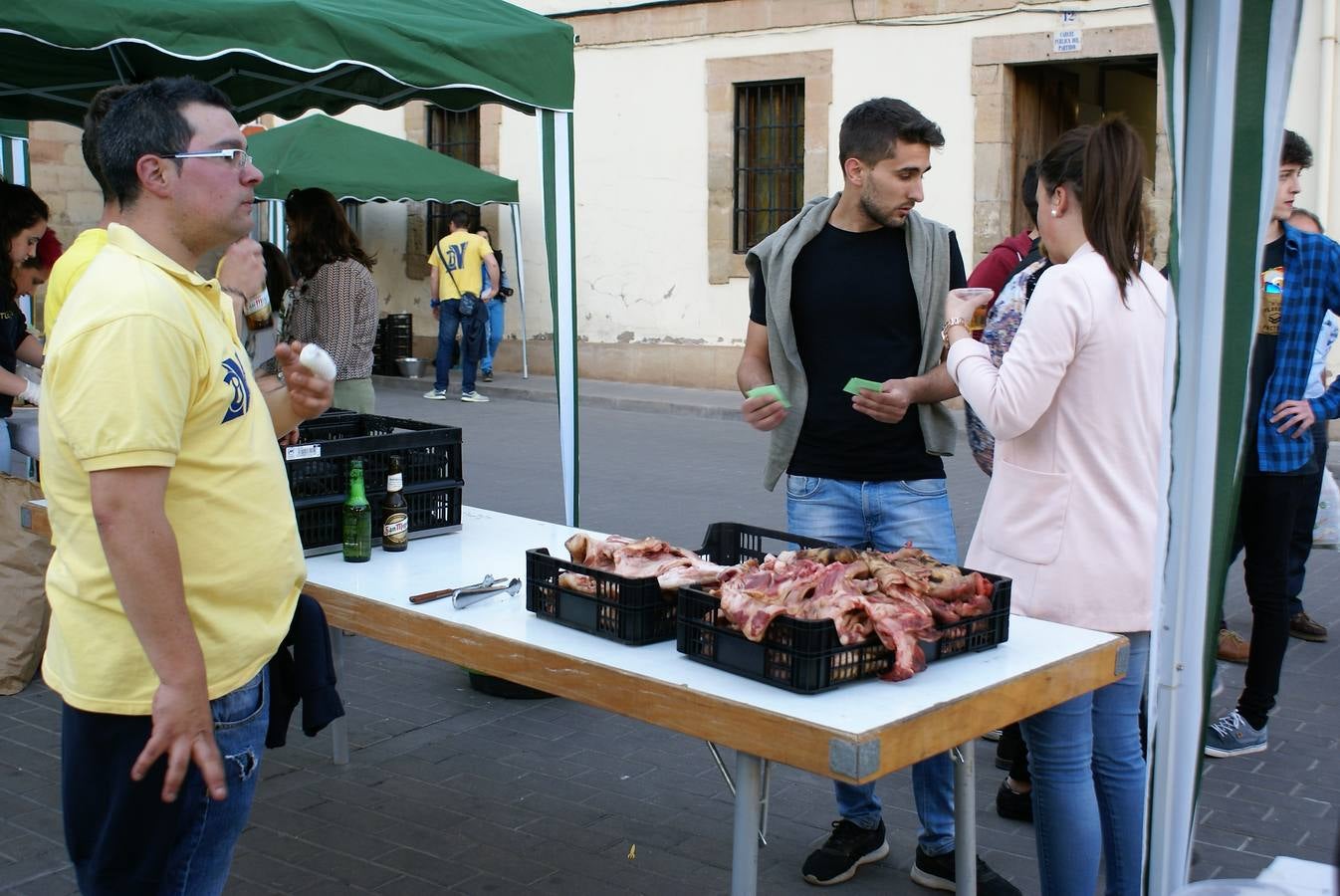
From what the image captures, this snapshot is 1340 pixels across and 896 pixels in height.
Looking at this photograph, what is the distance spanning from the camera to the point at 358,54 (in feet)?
17.1

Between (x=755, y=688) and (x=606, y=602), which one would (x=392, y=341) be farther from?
(x=755, y=688)

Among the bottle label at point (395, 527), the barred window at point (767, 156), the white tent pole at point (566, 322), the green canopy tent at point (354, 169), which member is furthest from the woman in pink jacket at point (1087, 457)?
the barred window at point (767, 156)

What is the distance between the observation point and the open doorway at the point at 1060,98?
13.5 metres

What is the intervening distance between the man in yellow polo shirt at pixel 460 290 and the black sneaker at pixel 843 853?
11.8m

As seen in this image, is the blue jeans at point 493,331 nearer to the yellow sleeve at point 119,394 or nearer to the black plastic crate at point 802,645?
the black plastic crate at point 802,645

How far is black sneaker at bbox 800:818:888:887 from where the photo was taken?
3564 mm

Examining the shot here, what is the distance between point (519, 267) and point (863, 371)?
12780mm

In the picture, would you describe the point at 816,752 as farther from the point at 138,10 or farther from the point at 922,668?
the point at 138,10

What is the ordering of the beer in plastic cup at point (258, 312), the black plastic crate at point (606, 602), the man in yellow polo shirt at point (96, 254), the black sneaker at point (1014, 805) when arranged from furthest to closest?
1. the beer in plastic cup at point (258, 312)
2. the black sneaker at point (1014, 805)
3. the black plastic crate at point (606, 602)
4. the man in yellow polo shirt at point (96, 254)

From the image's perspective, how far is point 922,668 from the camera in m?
2.44

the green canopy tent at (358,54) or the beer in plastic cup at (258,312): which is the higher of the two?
the green canopy tent at (358,54)

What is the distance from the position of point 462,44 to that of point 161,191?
340cm

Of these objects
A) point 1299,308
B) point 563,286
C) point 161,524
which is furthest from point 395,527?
point 1299,308

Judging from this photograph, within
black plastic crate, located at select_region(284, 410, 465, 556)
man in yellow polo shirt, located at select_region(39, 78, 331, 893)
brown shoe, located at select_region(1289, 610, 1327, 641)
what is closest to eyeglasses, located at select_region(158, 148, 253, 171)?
man in yellow polo shirt, located at select_region(39, 78, 331, 893)
